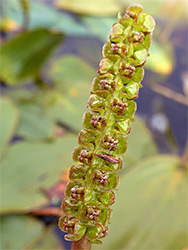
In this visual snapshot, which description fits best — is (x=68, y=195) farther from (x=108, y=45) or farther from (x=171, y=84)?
(x=171, y=84)

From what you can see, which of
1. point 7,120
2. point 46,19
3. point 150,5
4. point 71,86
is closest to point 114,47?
point 7,120

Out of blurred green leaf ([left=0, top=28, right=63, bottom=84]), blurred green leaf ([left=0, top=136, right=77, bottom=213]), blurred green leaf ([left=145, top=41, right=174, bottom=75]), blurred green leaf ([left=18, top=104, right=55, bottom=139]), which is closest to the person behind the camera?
blurred green leaf ([left=0, top=136, right=77, bottom=213])

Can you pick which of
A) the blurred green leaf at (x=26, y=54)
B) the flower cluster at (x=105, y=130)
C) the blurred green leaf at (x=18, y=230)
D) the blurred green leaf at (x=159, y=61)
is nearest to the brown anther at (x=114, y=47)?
the flower cluster at (x=105, y=130)

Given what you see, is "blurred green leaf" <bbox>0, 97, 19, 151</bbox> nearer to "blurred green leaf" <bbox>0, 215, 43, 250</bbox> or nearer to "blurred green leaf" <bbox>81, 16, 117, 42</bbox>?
"blurred green leaf" <bbox>0, 215, 43, 250</bbox>

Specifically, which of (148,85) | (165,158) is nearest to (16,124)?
(165,158)

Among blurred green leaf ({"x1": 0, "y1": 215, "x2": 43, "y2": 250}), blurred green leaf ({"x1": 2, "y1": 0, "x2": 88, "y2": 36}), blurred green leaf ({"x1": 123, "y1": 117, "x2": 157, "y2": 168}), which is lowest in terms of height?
blurred green leaf ({"x1": 0, "y1": 215, "x2": 43, "y2": 250})

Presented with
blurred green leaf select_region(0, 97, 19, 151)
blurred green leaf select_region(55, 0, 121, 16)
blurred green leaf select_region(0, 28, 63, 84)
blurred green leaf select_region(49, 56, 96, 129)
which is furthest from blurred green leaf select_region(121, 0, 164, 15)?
blurred green leaf select_region(0, 97, 19, 151)

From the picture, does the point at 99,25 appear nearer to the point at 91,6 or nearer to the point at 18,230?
the point at 91,6
